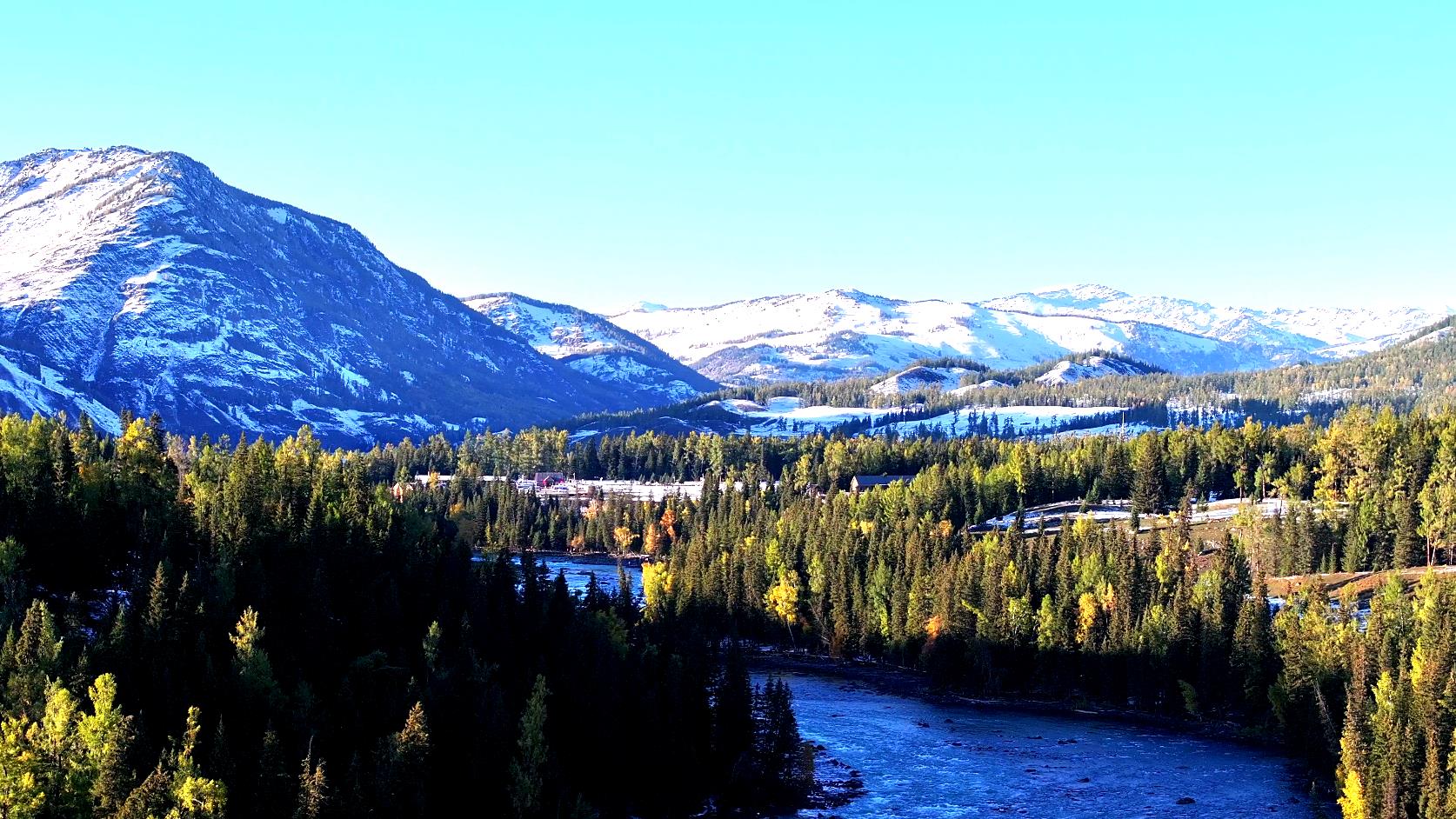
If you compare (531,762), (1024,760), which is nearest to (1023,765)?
(1024,760)

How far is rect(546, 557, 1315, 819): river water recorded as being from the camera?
114562mm

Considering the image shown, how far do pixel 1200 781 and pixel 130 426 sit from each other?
12868 centimetres

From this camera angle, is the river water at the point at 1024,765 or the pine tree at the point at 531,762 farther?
the river water at the point at 1024,765

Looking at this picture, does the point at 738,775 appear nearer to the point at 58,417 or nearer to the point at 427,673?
the point at 427,673

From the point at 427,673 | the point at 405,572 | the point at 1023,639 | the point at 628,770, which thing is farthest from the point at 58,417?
the point at 1023,639

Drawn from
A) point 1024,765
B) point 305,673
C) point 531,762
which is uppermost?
point 305,673

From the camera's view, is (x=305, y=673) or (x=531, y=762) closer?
(x=531, y=762)

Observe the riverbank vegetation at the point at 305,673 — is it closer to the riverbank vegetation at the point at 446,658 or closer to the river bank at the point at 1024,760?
the riverbank vegetation at the point at 446,658

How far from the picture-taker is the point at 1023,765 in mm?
129375

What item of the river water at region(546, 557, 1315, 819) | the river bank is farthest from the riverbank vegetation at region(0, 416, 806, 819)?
the river bank

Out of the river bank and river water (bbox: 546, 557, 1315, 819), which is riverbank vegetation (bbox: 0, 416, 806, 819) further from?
the river bank

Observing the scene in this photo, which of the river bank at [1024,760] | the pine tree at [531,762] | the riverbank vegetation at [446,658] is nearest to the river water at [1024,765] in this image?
the river bank at [1024,760]

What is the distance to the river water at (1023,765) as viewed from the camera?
376 ft

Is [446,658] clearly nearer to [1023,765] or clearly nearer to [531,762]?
[531,762]
